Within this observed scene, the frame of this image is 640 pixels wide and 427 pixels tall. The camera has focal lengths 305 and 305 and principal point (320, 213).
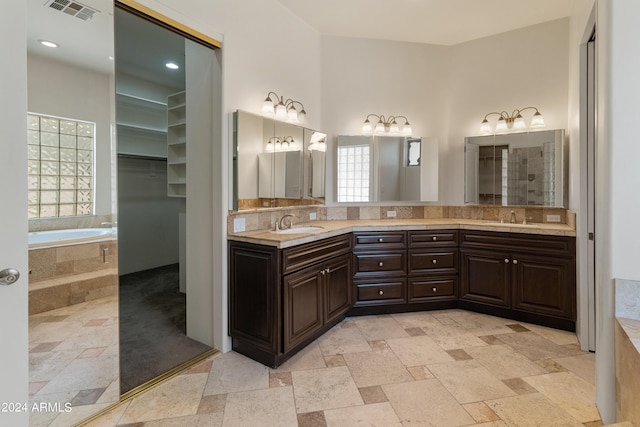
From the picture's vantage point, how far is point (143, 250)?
505cm

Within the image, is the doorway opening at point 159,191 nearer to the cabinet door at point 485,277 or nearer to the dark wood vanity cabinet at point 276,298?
the dark wood vanity cabinet at point 276,298

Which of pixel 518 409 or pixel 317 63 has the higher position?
pixel 317 63

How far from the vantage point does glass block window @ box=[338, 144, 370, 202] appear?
3.66 metres

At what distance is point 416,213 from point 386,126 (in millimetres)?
1151

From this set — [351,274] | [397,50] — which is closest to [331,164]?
[351,274]

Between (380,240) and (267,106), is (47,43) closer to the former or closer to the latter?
(267,106)

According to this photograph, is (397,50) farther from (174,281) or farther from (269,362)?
(174,281)

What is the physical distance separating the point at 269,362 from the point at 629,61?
2685mm

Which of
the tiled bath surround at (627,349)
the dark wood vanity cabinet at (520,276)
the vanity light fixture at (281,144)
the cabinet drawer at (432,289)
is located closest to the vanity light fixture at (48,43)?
the vanity light fixture at (281,144)

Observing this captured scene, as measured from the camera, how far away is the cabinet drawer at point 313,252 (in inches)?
89.0

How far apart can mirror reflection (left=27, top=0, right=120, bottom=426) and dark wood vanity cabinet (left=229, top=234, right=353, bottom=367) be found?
0.82 metres

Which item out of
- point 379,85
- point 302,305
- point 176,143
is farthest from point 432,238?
point 176,143

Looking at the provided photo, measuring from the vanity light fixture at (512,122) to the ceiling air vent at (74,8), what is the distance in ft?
12.1

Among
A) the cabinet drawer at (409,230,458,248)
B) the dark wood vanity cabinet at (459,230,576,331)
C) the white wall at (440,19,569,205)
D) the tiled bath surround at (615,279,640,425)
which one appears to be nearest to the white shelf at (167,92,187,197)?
the cabinet drawer at (409,230,458,248)
